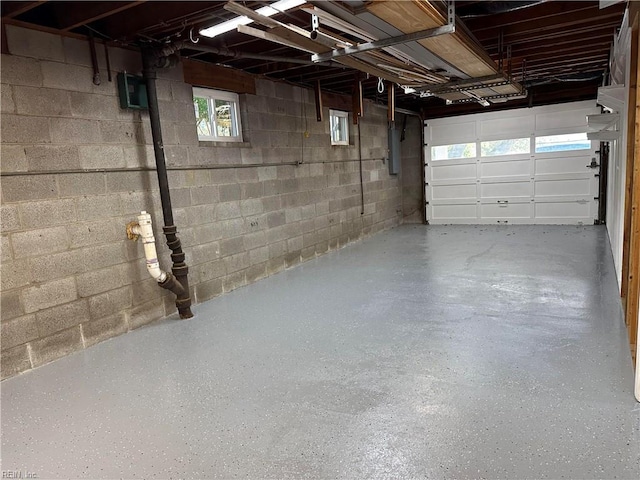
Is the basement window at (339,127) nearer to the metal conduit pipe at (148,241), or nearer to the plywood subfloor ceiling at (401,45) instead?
the plywood subfloor ceiling at (401,45)

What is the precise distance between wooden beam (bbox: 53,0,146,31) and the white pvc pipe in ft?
A: 4.58

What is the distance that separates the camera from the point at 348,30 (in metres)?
2.52

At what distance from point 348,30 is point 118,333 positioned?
2878 mm

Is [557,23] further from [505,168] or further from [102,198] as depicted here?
[505,168]

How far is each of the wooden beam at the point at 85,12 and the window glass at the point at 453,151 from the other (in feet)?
21.8

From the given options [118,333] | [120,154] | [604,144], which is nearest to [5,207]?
[120,154]

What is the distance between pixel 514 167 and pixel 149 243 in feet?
22.0

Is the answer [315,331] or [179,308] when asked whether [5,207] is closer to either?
[179,308]

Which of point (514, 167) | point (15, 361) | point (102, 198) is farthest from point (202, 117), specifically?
point (514, 167)

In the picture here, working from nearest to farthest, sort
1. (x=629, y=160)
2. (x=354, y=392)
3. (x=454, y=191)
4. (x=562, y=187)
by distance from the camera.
Result: (x=354, y=392), (x=629, y=160), (x=562, y=187), (x=454, y=191)

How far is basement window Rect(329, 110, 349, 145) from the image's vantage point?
253 inches

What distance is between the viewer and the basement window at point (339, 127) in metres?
6.44

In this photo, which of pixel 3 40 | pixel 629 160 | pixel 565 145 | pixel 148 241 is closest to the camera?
pixel 3 40

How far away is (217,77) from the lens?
13.5 ft
